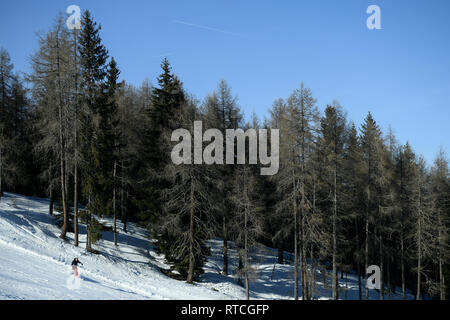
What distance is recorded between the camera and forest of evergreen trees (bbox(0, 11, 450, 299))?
21328 mm

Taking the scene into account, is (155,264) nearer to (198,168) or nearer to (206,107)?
(198,168)

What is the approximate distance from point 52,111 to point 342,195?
72.2ft

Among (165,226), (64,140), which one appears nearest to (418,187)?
(165,226)

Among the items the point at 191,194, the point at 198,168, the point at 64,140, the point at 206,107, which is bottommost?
the point at 191,194

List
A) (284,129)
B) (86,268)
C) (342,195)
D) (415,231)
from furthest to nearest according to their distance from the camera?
1. (415,231)
2. (342,195)
3. (284,129)
4. (86,268)

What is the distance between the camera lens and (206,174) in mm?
23078

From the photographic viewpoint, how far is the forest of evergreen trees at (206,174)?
70.0 ft

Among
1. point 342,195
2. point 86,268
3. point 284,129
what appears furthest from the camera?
point 342,195

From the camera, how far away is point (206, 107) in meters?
29.4

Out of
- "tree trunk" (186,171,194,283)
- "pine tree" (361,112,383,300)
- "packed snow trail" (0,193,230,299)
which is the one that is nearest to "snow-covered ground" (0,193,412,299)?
"packed snow trail" (0,193,230,299)

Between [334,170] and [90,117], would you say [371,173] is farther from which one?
[90,117]

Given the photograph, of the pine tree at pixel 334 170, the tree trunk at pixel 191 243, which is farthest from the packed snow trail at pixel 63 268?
the pine tree at pixel 334 170

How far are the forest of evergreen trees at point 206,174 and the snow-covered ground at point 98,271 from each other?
140 cm

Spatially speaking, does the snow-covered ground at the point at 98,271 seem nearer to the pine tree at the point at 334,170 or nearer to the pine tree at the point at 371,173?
the pine tree at the point at 334,170
